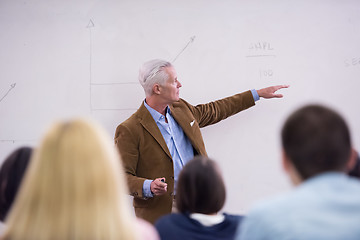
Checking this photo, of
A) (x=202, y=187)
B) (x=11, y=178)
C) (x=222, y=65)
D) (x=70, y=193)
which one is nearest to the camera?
(x=70, y=193)

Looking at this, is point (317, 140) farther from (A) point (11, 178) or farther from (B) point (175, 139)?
(B) point (175, 139)

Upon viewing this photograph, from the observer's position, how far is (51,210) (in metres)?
0.98

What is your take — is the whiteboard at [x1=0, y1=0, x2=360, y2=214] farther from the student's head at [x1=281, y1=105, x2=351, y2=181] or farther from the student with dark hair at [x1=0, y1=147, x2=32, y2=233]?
the student's head at [x1=281, y1=105, x2=351, y2=181]

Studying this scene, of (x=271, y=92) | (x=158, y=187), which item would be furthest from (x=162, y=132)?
(x=271, y=92)

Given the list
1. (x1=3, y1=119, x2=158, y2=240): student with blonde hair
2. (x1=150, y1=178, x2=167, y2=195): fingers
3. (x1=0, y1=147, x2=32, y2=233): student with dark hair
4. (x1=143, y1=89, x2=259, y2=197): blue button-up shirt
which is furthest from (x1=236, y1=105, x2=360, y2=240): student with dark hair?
(x1=143, y1=89, x2=259, y2=197): blue button-up shirt

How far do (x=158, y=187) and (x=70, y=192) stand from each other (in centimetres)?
129

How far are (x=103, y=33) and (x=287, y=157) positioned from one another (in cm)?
183

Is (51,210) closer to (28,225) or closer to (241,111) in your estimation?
(28,225)

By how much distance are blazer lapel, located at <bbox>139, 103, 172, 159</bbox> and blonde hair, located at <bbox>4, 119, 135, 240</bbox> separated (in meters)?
1.42

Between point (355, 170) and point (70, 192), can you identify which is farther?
point (355, 170)

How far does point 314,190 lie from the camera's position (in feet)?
3.36

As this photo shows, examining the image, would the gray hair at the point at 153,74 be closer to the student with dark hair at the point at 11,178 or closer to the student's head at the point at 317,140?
the student with dark hair at the point at 11,178

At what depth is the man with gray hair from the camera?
7.89 feet

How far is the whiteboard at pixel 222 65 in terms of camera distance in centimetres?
263
